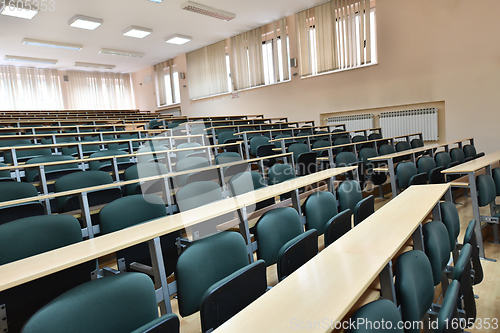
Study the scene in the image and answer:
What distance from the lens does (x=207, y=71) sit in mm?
10961

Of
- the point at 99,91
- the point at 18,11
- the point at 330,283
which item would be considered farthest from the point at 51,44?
the point at 330,283

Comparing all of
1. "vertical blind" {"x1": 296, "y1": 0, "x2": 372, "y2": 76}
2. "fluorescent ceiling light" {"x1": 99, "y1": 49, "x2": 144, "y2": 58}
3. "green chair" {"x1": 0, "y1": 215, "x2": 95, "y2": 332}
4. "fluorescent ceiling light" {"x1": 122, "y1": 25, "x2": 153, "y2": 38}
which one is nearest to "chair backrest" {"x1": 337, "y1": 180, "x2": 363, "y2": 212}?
"green chair" {"x1": 0, "y1": 215, "x2": 95, "y2": 332}

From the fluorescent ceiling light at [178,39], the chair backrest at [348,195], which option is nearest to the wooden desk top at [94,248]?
the chair backrest at [348,195]

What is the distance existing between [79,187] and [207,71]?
8851 millimetres

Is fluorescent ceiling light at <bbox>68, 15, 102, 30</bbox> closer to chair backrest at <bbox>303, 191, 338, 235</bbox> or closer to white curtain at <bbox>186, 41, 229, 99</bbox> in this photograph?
white curtain at <bbox>186, 41, 229, 99</bbox>

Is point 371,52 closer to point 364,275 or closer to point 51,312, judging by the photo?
point 364,275

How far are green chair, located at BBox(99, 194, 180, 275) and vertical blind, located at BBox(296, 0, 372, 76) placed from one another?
679 centimetres

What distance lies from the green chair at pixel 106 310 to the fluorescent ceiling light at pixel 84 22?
26.3 ft

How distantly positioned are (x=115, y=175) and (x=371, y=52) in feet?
21.3

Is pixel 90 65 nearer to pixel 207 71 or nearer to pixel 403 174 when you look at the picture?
pixel 207 71

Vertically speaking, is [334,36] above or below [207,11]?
below

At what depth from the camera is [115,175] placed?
11.3ft

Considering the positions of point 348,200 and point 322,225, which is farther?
point 348,200

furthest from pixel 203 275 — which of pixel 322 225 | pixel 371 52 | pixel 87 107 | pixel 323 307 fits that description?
pixel 87 107
